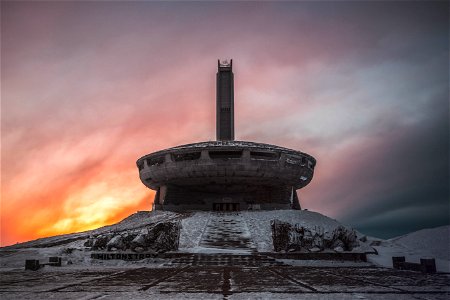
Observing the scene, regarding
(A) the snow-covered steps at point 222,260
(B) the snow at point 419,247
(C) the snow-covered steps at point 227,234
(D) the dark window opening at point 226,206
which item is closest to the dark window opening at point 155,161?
(D) the dark window opening at point 226,206

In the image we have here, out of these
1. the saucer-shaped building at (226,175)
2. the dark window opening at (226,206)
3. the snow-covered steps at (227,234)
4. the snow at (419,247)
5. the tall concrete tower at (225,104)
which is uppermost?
the tall concrete tower at (225,104)

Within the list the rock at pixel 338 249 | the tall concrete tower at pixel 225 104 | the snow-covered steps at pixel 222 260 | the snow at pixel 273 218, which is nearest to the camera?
the snow-covered steps at pixel 222 260

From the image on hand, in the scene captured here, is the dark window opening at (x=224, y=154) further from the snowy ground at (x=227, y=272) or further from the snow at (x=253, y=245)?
the snow at (x=253, y=245)

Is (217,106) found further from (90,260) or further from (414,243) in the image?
(90,260)

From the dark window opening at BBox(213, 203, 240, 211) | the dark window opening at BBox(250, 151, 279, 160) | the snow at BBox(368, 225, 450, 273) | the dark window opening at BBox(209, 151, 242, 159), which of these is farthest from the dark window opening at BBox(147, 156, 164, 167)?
the snow at BBox(368, 225, 450, 273)

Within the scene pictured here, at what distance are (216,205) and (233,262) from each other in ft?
80.4

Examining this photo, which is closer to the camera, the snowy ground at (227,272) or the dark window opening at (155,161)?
the snowy ground at (227,272)

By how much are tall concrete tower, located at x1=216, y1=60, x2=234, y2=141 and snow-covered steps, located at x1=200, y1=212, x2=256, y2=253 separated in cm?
1975

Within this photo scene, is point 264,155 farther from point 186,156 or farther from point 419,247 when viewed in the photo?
point 419,247

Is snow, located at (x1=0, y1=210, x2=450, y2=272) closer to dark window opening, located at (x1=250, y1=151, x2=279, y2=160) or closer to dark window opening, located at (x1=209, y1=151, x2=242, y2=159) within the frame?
dark window opening, located at (x1=209, y1=151, x2=242, y2=159)

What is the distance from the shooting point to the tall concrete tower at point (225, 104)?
47594 mm

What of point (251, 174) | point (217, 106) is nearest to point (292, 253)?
point (251, 174)

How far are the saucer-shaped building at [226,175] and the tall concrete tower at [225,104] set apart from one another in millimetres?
6942

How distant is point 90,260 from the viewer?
18.3 metres
